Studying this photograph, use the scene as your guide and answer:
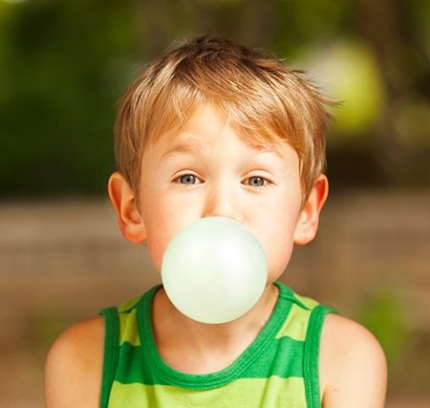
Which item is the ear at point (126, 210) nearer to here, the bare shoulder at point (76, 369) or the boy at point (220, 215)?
the boy at point (220, 215)

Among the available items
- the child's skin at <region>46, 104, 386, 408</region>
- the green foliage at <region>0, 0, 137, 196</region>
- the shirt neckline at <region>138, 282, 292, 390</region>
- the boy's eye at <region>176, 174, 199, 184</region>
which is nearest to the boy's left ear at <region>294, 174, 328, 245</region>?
the child's skin at <region>46, 104, 386, 408</region>

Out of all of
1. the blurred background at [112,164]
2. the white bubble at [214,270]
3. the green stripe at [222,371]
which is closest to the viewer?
the white bubble at [214,270]

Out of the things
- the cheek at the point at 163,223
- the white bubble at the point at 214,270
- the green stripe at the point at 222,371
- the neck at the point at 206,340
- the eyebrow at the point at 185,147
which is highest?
the eyebrow at the point at 185,147

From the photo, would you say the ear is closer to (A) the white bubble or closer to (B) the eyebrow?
(B) the eyebrow

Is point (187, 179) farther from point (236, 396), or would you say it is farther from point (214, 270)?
point (236, 396)

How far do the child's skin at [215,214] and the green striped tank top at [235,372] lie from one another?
0.8 inches

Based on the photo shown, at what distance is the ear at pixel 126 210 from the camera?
151 cm

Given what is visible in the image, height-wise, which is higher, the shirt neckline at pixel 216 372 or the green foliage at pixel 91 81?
the green foliage at pixel 91 81

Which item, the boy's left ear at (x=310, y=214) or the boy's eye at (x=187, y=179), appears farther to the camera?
the boy's left ear at (x=310, y=214)

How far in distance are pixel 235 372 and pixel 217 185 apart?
0.95 feet

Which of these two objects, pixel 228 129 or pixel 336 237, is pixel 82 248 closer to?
pixel 336 237

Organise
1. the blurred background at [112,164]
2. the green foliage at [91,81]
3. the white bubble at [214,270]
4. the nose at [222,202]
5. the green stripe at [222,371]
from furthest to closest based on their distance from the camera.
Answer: the green foliage at [91,81], the blurred background at [112,164], the green stripe at [222,371], the nose at [222,202], the white bubble at [214,270]

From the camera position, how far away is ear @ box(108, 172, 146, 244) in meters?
1.51

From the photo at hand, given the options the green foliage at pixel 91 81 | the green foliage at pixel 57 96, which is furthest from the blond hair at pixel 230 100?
the green foliage at pixel 57 96
